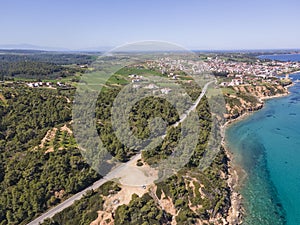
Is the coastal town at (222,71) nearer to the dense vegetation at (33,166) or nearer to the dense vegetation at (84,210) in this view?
the dense vegetation at (33,166)

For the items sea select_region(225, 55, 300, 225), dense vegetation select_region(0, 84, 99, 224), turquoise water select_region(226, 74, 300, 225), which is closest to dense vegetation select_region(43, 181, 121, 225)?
dense vegetation select_region(0, 84, 99, 224)

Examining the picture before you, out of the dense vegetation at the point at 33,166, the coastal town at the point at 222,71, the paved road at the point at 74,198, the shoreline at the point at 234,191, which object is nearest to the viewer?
the paved road at the point at 74,198

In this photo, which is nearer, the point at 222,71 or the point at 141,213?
the point at 141,213

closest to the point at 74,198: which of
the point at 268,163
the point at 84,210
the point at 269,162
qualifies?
the point at 84,210

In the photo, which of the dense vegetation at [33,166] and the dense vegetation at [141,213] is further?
the dense vegetation at [33,166]

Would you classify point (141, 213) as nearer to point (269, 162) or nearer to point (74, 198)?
point (74, 198)

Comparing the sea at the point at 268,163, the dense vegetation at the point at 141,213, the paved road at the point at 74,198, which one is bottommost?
the sea at the point at 268,163

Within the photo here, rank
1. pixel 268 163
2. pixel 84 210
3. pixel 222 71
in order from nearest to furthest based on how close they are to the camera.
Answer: pixel 84 210, pixel 268 163, pixel 222 71

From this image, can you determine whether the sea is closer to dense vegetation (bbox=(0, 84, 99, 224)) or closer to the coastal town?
dense vegetation (bbox=(0, 84, 99, 224))

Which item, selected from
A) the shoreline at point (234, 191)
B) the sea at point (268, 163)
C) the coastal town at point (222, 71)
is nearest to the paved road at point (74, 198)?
the shoreline at point (234, 191)

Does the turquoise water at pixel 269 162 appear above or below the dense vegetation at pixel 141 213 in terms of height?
below
